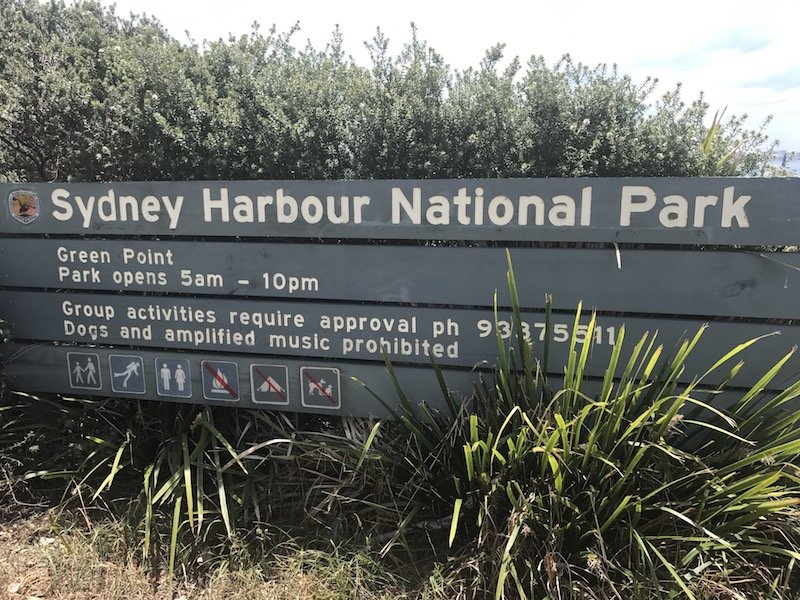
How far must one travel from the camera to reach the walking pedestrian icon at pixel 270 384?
280cm

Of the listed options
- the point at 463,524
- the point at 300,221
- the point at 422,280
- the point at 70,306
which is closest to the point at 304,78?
the point at 300,221

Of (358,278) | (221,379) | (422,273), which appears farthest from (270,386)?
(422,273)

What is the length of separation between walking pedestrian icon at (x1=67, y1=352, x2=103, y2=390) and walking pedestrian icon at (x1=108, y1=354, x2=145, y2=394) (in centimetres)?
9

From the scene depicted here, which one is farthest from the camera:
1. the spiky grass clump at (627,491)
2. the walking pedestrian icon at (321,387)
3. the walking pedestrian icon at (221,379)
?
the walking pedestrian icon at (221,379)

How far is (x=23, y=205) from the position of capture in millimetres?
2955

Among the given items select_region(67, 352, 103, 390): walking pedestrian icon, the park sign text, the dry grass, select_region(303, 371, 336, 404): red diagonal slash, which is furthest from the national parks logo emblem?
select_region(303, 371, 336, 404): red diagonal slash

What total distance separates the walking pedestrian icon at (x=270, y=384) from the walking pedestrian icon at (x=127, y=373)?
2.00 ft

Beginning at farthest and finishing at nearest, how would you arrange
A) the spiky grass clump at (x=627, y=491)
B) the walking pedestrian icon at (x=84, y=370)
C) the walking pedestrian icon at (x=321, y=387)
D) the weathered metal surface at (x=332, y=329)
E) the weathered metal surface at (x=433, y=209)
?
the walking pedestrian icon at (x=84, y=370) → the walking pedestrian icon at (x=321, y=387) → the weathered metal surface at (x=332, y=329) → the weathered metal surface at (x=433, y=209) → the spiky grass clump at (x=627, y=491)

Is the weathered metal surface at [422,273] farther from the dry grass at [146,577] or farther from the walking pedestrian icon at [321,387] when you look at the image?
the dry grass at [146,577]

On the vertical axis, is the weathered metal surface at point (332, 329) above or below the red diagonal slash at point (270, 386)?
above

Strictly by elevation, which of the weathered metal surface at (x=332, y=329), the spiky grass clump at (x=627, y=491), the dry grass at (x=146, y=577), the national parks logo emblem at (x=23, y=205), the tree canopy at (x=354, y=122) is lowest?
the dry grass at (x=146, y=577)

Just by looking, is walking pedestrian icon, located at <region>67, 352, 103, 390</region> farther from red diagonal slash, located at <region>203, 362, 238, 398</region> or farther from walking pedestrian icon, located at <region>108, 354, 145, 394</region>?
red diagonal slash, located at <region>203, 362, 238, 398</region>

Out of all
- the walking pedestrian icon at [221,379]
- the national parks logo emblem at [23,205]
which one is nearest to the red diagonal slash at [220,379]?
the walking pedestrian icon at [221,379]

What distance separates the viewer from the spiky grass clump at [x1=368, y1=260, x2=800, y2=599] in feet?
6.97
